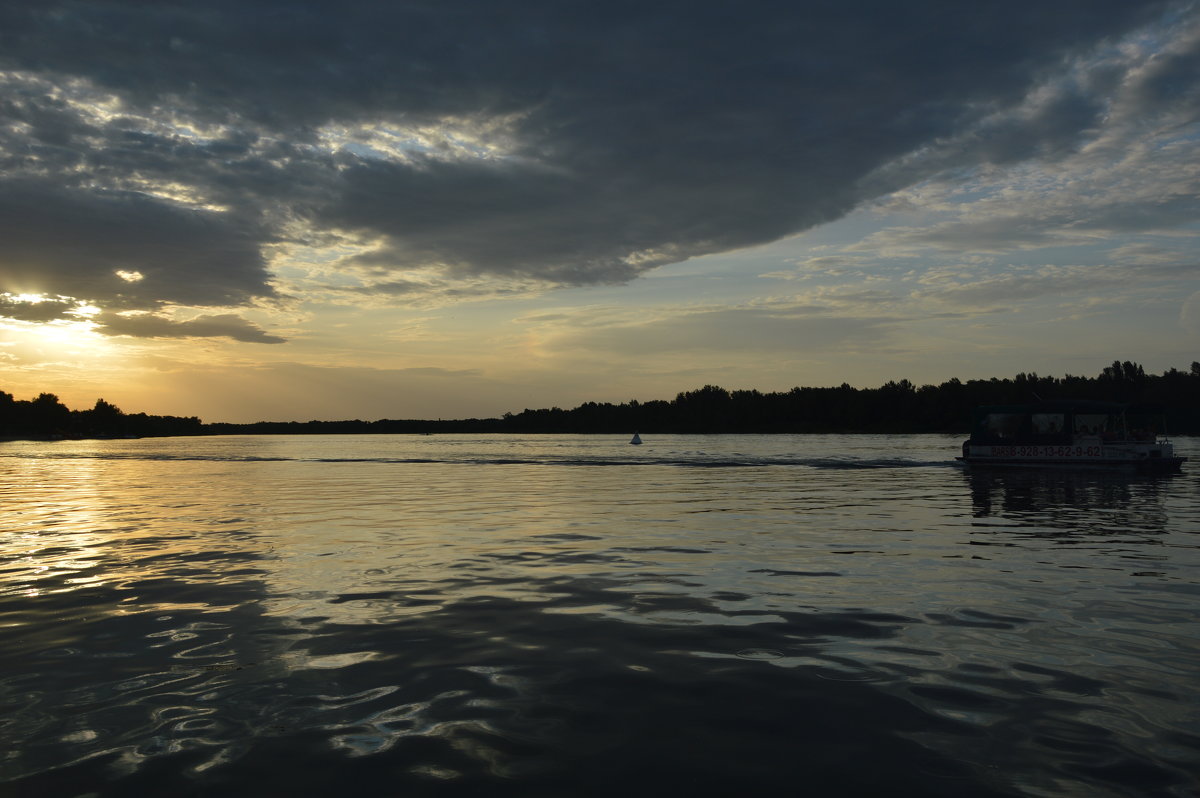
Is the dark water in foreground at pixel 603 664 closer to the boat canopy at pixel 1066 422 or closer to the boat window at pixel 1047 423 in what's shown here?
the boat canopy at pixel 1066 422

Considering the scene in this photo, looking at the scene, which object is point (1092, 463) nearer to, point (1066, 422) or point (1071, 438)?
point (1071, 438)

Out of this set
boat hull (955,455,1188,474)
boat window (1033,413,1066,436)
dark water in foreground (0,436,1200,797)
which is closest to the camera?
dark water in foreground (0,436,1200,797)

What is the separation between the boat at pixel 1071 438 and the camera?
49.3 meters

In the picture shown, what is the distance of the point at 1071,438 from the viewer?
5188cm

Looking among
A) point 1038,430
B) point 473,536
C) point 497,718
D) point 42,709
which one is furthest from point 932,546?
point 1038,430

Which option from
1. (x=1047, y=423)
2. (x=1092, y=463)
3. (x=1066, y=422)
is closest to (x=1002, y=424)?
(x=1047, y=423)

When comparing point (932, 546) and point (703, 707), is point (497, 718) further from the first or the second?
Result: point (932, 546)

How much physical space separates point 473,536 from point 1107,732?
17.0 m

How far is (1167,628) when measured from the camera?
10742 millimetres

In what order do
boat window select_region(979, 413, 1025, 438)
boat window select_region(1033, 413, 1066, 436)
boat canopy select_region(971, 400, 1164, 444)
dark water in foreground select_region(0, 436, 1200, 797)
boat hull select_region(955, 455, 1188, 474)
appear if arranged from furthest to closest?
1. boat window select_region(979, 413, 1025, 438)
2. boat window select_region(1033, 413, 1066, 436)
3. boat canopy select_region(971, 400, 1164, 444)
4. boat hull select_region(955, 455, 1188, 474)
5. dark water in foreground select_region(0, 436, 1200, 797)

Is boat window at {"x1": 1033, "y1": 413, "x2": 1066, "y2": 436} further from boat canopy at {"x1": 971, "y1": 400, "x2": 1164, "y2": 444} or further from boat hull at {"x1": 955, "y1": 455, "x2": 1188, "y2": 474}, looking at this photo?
boat hull at {"x1": 955, "y1": 455, "x2": 1188, "y2": 474}

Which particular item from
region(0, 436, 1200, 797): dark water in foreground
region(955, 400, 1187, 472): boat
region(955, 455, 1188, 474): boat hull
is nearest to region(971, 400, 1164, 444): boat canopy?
region(955, 400, 1187, 472): boat

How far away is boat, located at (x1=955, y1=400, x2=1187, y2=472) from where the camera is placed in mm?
49281

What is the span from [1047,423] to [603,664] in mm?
54148
